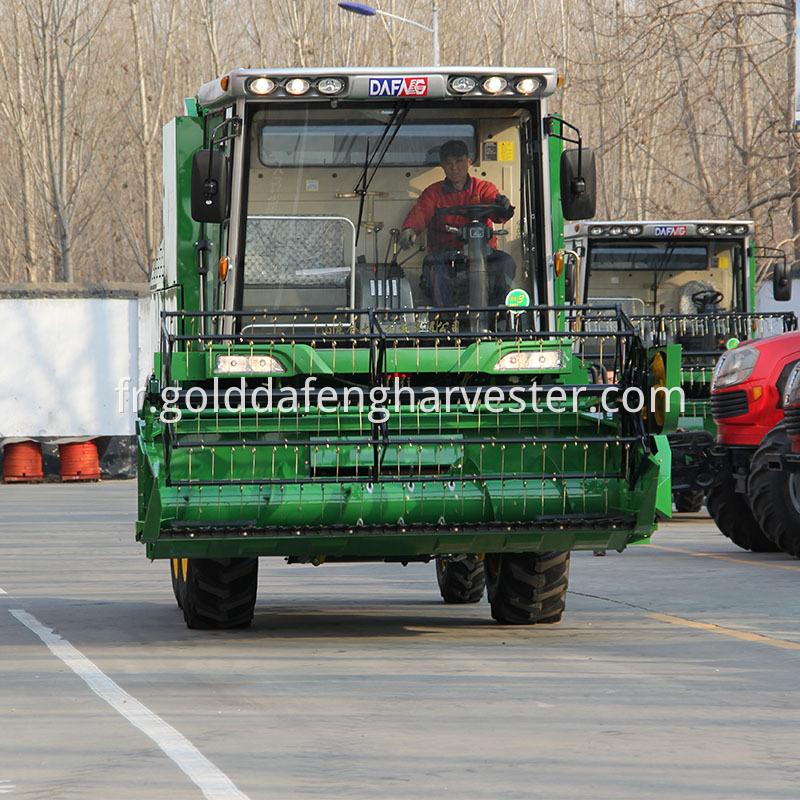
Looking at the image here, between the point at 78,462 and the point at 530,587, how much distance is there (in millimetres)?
19827

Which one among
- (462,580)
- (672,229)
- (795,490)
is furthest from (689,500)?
(462,580)

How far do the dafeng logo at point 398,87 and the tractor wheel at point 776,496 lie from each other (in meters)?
5.57

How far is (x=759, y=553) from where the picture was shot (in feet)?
50.4

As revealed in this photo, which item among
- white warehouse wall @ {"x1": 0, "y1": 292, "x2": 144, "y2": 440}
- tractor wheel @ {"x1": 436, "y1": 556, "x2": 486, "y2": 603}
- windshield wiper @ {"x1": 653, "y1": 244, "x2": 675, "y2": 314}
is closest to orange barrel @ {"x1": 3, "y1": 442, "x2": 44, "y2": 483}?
white warehouse wall @ {"x1": 0, "y1": 292, "x2": 144, "y2": 440}

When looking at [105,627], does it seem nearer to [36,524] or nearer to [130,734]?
[130,734]

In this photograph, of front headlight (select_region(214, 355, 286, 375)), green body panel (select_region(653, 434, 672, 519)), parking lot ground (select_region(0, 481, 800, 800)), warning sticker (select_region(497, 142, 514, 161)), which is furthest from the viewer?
warning sticker (select_region(497, 142, 514, 161))

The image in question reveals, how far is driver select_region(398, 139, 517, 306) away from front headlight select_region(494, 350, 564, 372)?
2.20 feet

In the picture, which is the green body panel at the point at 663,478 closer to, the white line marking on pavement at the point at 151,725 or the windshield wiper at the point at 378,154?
the windshield wiper at the point at 378,154

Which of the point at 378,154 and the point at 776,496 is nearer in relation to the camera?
the point at 378,154

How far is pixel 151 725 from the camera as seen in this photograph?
7.07m

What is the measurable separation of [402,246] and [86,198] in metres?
39.5

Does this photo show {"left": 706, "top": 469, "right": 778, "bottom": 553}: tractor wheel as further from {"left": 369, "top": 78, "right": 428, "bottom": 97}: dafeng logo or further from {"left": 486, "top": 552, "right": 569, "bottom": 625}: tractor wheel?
{"left": 369, "top": 78, "right": 428, "bottom": 97}: dafeng logo

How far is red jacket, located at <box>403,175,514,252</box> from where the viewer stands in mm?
10266

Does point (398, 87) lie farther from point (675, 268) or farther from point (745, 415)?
point (675, 268)
